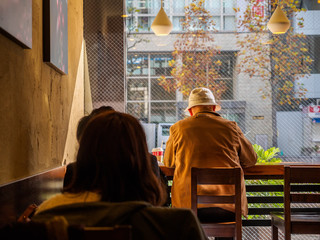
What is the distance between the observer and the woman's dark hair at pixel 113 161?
1250 millimetres

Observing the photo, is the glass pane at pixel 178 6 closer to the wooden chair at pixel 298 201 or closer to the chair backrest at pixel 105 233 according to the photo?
the wooden chair at pixel 298 201

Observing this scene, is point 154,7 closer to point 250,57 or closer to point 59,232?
point 250,57

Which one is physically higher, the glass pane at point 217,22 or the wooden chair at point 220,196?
the glass pane at point 217,22

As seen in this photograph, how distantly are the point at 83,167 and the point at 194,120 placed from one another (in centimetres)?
179

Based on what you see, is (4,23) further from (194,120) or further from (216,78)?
(216,78)

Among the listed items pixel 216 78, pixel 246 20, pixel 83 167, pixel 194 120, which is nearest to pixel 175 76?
pixel 216 78

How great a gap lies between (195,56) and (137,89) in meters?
1.06

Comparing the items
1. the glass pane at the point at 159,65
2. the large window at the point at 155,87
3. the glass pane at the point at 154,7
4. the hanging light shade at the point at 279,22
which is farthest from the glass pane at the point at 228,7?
the hanging light shade at the point at 279,22

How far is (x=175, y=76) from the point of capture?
6410 millimetres

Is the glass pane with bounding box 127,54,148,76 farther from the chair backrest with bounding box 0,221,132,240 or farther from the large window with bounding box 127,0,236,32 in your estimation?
the chair backrest with bounding box 0,221,132,240

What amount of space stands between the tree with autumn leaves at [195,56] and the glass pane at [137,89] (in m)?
0.28

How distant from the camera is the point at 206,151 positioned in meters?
2.90

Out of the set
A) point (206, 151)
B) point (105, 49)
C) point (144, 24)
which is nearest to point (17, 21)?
point (206, 151)

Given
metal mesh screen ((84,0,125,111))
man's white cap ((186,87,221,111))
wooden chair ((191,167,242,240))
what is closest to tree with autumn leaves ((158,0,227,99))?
metal mesh screen ((84,0,125,111))
